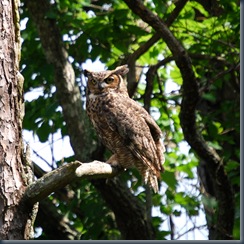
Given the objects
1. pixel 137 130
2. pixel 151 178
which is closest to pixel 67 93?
pixel 137 130

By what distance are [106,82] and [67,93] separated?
1.16 m

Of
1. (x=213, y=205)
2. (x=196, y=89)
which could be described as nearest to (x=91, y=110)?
(x=196, y=89)

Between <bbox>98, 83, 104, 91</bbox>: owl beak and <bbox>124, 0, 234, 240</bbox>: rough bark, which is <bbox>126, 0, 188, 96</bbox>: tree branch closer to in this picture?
<bbox>124, 0, 234, 240</bbox>: rough bark

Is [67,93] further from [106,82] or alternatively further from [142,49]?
[106,82]

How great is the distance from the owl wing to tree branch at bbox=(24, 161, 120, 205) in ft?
4.71

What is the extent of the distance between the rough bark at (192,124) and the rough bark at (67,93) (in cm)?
62

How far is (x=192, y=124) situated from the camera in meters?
5.56

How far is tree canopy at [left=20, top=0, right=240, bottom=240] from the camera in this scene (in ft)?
18.5

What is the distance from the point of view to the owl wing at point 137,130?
4652 millimetres

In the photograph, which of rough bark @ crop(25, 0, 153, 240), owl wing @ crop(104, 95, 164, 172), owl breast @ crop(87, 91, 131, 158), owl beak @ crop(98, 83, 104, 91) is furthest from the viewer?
rough bark @ crop(25, 0, 153, 240)

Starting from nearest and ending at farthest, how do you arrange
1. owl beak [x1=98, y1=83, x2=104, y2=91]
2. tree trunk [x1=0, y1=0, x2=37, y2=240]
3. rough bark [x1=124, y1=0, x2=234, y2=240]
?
tree trunk [x1=0, y1=0, x2=37, y2=240] < owl beak [x1=98, y1=83, x2=104, y2=91] < rough bark [x1=124, y1=0, x2=234, y2=240]

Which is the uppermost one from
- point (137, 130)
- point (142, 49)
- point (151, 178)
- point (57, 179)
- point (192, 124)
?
point (142, 49)

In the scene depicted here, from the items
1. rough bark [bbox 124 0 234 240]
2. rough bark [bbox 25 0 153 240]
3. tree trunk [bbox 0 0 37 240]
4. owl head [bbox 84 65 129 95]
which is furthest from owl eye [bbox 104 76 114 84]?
tree trunk [bbox 0 0 37 240]

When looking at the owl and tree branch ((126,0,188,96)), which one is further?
tree branch ((126,0,188,96))
